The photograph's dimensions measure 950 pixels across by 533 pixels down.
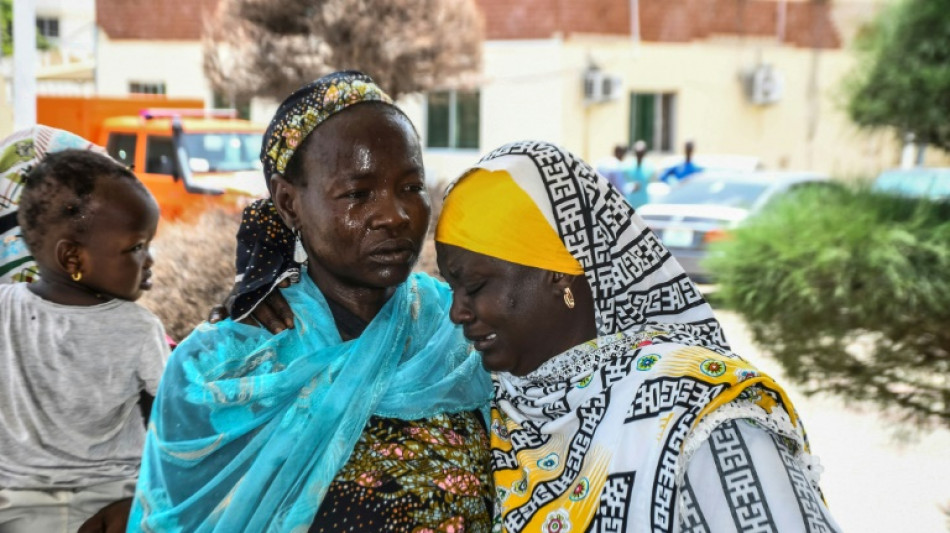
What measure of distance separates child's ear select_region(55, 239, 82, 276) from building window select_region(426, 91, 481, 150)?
17.9m

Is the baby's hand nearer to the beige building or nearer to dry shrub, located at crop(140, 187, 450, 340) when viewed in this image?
dry shrub, located at crop(140, 187, 450, 340)

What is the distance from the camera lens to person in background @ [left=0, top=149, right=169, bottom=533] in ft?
8.54

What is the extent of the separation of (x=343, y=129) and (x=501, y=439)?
0.68 meters

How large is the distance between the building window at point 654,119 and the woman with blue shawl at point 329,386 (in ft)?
63.8

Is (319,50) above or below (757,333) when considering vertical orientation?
above

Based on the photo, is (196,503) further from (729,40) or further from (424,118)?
(729,40)

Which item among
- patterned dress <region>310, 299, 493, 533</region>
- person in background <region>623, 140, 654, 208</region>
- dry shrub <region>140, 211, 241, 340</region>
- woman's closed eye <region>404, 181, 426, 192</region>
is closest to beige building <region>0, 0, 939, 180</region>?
person in background <region>623, 140, 654, 208</region>

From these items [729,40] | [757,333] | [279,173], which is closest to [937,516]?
[757,333]

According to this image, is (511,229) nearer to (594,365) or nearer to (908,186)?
(594,365)

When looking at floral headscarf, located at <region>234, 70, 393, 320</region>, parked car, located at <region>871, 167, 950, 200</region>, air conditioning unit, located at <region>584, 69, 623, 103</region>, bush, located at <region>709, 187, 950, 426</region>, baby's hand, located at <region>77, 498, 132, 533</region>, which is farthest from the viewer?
air conditioning unit, located at <region>584, 69, 623, 103</region>

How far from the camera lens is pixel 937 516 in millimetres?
5957

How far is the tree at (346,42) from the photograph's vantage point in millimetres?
12695

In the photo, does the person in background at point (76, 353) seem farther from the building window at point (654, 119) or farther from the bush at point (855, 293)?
the building window at point (654, 119)

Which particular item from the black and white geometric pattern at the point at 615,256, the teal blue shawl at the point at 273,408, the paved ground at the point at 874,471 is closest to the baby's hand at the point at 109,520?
the teal blue shawl at the point at 273,408
